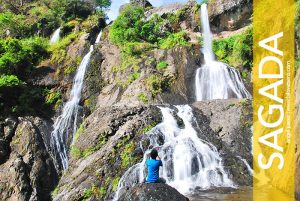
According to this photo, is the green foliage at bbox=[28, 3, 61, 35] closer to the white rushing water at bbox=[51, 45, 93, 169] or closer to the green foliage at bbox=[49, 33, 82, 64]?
the green foliage at bbox=[49, 33, 82, 64]

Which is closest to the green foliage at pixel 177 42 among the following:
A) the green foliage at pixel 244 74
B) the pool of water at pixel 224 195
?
the green foliage at pixel 244 74

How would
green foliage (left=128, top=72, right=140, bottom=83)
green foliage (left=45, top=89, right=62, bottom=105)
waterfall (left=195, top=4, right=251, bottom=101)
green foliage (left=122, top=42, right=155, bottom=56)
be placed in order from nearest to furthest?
waterfall (left=195, top=4, right=251, bottom=101) → green foliage (left=128, top=72, right=140, bottom=83) → green foliage (left=45, top=89, right=62, bottom=105) → green foliage (left=122, top=42, right=155, bottom=56)

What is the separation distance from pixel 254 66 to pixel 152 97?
7.98 meters

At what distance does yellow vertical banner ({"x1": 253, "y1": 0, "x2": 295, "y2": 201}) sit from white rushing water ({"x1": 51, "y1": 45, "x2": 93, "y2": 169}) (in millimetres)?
13335

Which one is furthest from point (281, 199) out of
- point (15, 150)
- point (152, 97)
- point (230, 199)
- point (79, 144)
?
point (15, 150)

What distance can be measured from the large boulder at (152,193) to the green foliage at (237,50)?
827 inches

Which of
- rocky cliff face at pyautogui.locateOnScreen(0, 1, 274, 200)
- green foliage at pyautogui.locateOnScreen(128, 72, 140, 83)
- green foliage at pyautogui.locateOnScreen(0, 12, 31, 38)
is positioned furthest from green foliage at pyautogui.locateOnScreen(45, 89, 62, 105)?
green foliage at pyautogui.locateOnScreen(0, 12, 31, 38)

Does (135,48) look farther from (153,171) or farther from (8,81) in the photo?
(153,171)

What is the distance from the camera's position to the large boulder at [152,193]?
875 centimetres

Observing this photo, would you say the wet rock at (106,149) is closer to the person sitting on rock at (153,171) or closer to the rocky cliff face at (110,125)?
the rocky cliff face at (110,125)

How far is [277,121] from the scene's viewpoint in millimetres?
14969

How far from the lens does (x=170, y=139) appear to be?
18969 millimetres

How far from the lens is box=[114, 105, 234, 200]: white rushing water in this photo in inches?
637

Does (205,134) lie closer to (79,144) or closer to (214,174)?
(214,174)
